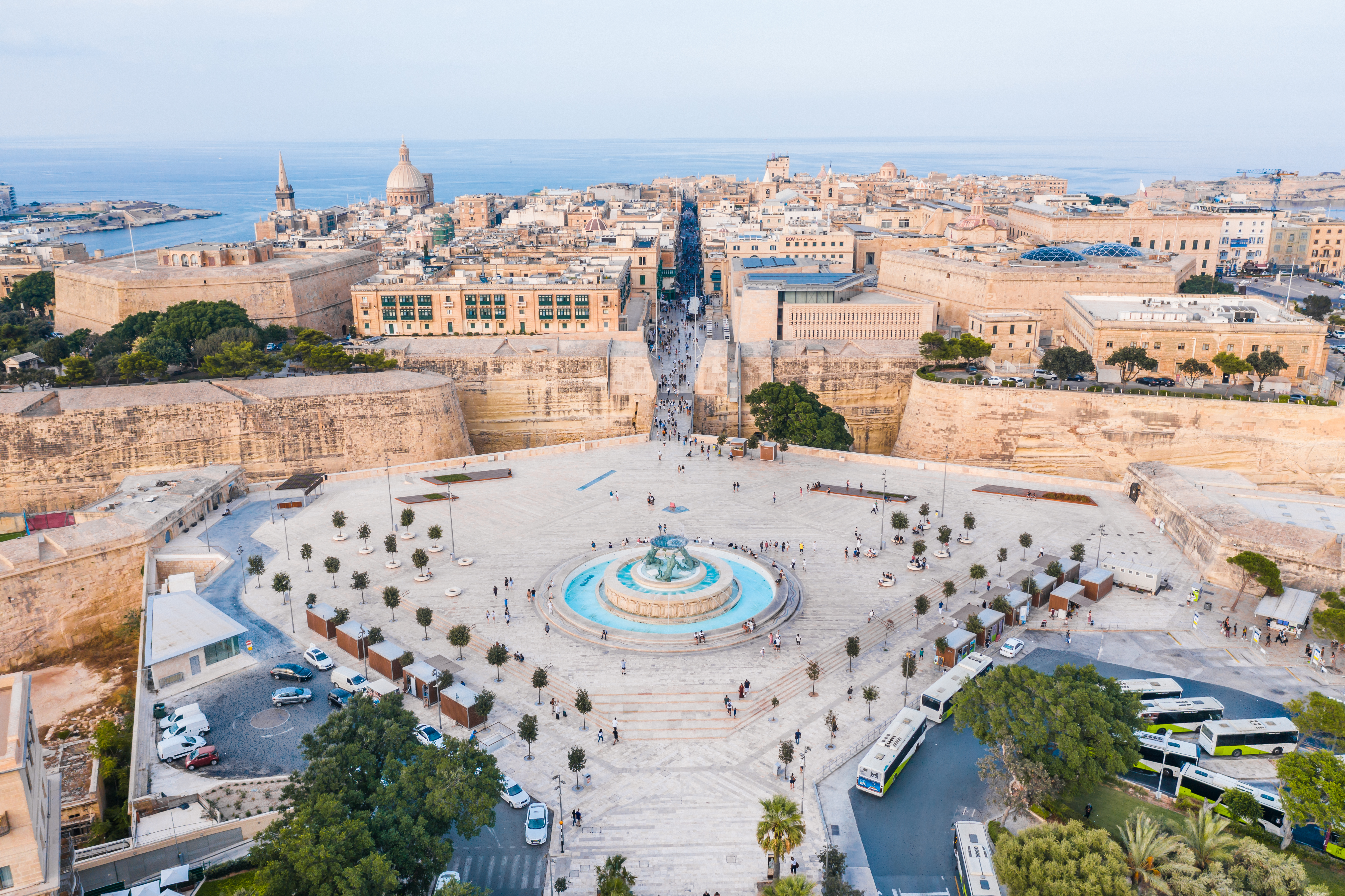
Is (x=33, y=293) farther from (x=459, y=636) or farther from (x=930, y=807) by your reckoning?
(x=930, y=807)

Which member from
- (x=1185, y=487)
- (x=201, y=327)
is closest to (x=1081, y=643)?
(x=1185, y=487)

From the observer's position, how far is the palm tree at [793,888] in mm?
16375

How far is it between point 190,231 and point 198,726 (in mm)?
176239

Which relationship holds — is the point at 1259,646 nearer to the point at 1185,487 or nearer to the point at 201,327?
the point at 1185,487

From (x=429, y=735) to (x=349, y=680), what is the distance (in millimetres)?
4227

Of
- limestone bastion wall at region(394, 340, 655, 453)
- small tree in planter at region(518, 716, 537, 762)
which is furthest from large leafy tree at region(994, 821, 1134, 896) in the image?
limestone bastion wall at region(394, 340, 655, 453)

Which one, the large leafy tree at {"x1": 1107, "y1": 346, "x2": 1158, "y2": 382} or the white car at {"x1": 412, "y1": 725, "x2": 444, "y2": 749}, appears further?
the large leafy tree at {"x1": 1107, "y1": 346, "x2": 1158, "y2": 382}

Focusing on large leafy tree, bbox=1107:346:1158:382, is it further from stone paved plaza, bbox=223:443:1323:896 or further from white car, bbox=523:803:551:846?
white car, bbox=523:803:551:846

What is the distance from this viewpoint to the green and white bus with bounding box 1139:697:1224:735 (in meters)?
24.3

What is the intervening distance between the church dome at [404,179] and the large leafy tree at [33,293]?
252ft

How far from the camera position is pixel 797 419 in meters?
48.2

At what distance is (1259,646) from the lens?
29.0m

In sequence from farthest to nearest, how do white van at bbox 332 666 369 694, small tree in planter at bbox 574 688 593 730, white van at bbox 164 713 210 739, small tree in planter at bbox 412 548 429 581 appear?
small tree in planter at bbox 412 548 429 581 < white van at bbox 332 666 369 694 < small tree in planter at bbox 574 688 593 730 < white van at bbox 164 713 210 739

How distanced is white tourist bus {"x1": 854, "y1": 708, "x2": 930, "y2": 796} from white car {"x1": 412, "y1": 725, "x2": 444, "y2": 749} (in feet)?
36.2
